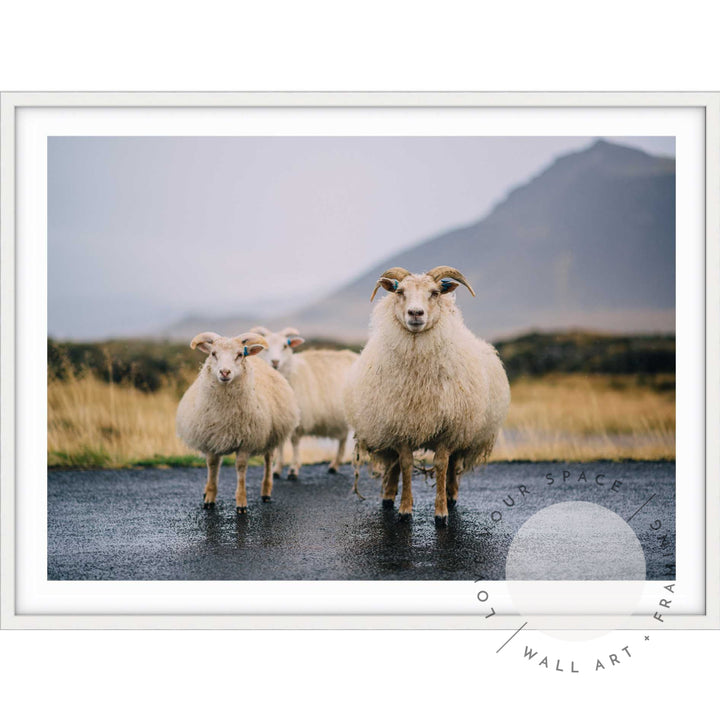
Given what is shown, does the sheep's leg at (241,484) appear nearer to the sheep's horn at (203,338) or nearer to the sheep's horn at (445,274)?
the sheep's horn at (203,338)

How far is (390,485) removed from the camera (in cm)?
853

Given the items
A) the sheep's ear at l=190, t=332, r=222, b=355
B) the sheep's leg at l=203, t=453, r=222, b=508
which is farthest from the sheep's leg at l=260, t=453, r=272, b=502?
the sheep's ear at l=190, t=332, r=222, b=355

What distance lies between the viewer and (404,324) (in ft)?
24.8

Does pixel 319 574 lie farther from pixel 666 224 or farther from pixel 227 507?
pixel 666 224

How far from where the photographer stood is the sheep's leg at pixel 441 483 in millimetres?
7617

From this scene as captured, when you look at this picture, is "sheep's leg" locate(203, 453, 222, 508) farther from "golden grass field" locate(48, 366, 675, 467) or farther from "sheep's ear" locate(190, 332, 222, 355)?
"golden grass field" locate(48, 366, 675, 467)

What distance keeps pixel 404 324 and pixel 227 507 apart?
2814 mm

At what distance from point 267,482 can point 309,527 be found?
1487 mm

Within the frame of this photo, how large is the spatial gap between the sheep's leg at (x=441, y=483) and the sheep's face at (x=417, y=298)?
4.01ft

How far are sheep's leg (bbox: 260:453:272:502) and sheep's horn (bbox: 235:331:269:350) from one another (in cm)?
131

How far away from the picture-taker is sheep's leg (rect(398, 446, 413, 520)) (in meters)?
7.76
